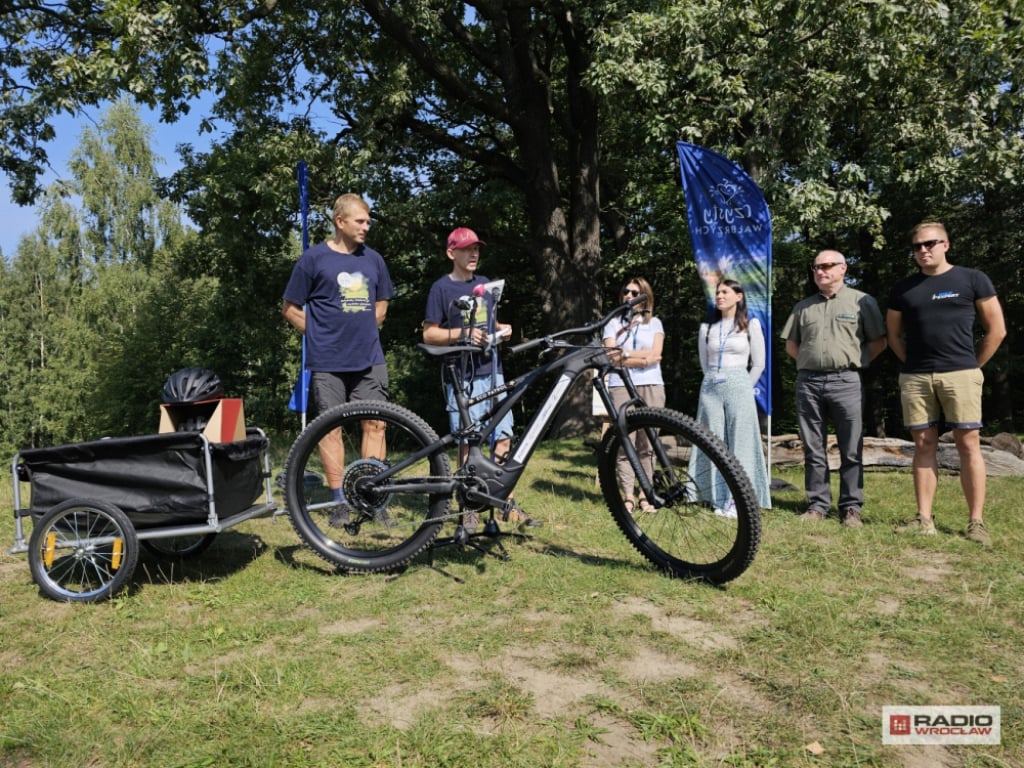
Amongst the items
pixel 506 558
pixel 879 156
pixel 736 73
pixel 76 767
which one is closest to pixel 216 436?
pixel 506 558

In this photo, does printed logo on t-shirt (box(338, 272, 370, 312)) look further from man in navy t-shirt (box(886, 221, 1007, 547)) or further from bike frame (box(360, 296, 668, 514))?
man in navy t-shirt (box(886, 221, 1007, 547))

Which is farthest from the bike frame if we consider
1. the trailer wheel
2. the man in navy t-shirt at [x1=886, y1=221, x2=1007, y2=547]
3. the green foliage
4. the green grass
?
the green foliage

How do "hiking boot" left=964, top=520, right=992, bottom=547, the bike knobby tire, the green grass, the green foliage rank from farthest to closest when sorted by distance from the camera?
the green foliage, "hiking boot" left=964, top=520, right=992, bottom=547, the bike knobby tire, the green grass

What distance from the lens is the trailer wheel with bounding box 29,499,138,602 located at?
330 centimetres

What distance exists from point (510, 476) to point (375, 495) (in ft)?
2.41

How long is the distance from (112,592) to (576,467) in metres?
5.03

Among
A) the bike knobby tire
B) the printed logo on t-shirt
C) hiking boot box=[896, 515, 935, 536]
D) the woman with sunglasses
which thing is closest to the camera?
the bike knobby tire

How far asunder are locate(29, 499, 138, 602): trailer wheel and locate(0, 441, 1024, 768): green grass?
0.10 metres

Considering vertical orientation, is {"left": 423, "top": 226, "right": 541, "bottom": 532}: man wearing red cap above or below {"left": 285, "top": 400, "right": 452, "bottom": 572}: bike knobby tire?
above

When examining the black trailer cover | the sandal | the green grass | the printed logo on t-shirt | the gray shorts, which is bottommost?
the green grass

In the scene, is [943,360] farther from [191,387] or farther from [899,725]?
[191,387]

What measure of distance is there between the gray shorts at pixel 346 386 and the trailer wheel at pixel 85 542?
4.08ft

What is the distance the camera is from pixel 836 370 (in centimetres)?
Answer: 498

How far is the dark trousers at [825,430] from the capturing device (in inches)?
194
